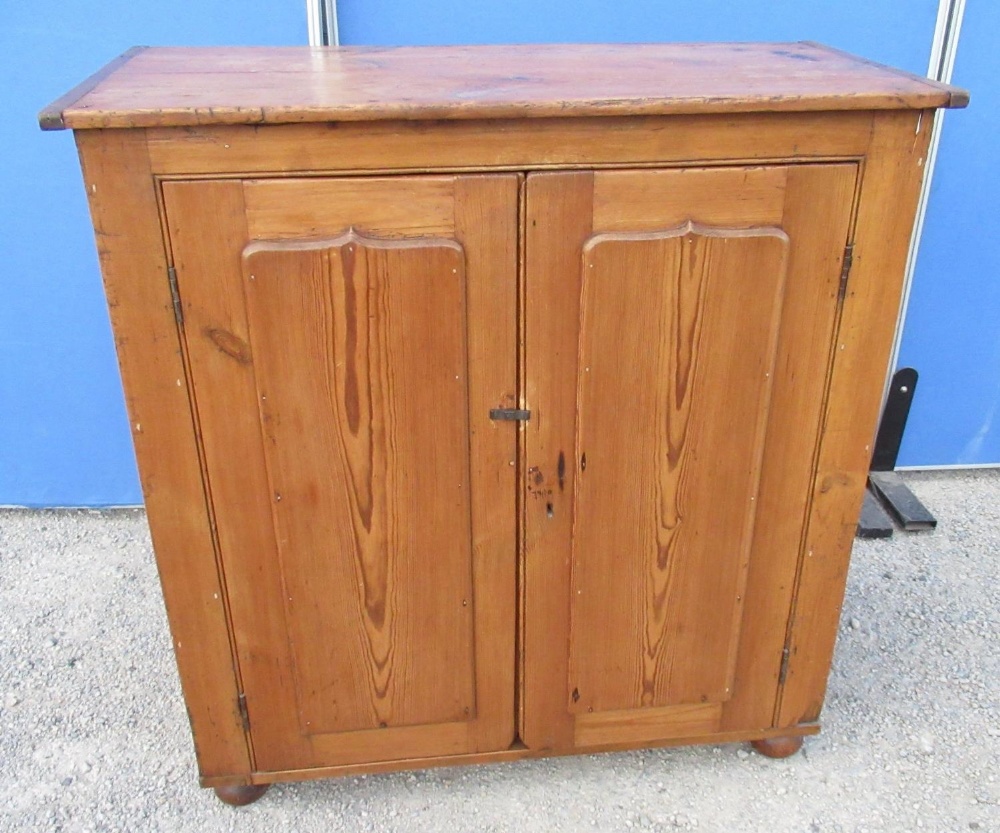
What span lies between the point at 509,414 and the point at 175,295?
0.48m

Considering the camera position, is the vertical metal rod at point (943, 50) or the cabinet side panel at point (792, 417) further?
the vertical metal rod at point (943, 50)

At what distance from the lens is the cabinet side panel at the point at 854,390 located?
4.16 feet

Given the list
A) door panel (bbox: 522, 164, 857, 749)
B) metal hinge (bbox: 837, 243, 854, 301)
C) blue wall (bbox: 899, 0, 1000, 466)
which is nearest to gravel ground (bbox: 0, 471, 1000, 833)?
door panel (bbox: 522, 164, 857, 749)

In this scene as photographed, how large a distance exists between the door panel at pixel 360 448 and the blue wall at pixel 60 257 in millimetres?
1001

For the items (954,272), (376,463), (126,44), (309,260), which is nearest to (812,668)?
(376,463)

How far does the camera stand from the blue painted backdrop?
2002 mm

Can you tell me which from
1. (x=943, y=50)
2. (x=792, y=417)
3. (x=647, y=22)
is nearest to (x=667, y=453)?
(x=792, y=417)

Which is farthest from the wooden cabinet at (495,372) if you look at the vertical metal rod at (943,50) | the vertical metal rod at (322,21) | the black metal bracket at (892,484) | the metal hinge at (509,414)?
the black metal bracket at (892,484)

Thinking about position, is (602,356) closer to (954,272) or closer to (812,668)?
(812,668)

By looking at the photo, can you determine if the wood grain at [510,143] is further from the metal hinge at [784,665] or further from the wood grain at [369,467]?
the metal hinge at [784,665]

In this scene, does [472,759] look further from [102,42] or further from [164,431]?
[102,42]

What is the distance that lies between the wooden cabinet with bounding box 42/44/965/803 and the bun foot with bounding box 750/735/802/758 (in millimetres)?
94

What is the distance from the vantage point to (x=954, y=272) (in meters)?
2.37

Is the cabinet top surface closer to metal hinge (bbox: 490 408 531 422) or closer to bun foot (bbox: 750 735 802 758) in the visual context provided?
metal hinge (bbox: 490 408 531 422)
